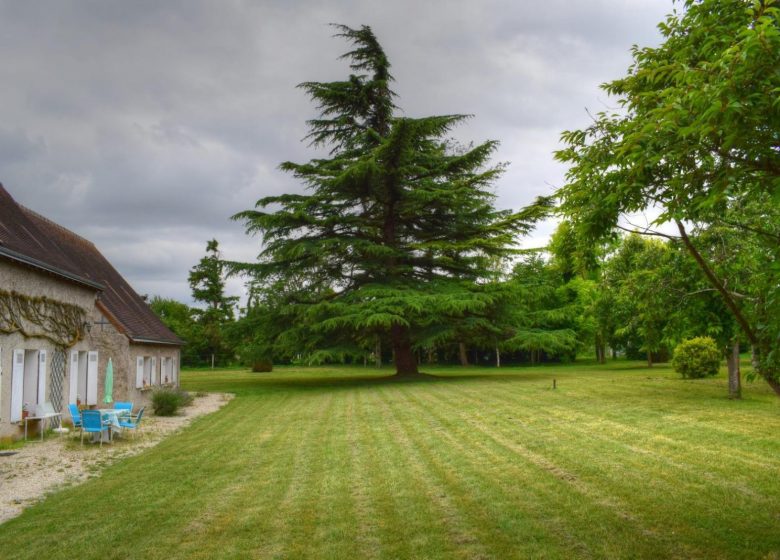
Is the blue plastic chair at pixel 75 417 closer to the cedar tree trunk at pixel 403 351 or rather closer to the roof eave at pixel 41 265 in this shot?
the roof eave at pixel 41 265

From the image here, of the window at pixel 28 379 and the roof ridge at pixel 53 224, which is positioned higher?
the roof ridge at pixel 53 224

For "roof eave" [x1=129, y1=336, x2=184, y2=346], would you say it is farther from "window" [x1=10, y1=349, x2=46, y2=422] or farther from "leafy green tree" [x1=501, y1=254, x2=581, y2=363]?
"leafy green tree" [x1=501, y1=254, x2=581, y2=363]

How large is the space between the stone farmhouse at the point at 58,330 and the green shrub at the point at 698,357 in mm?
21978

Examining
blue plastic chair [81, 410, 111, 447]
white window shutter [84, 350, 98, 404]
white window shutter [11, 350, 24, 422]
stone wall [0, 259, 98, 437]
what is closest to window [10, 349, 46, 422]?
white window shutter [11, 350, 24, 422]

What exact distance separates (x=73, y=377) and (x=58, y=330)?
1.82m

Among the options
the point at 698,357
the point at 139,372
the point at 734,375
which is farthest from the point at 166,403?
the point at 698,357

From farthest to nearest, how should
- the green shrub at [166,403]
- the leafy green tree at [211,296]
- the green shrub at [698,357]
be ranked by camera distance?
1. the leafy green tree at [211,296]
2. the green shrub at [698,357]
3. the green shrub at [166,403]

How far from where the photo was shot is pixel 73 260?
67.3ft

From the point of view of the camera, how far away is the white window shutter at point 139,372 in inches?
786

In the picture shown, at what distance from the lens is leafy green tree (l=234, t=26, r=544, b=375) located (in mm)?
27125

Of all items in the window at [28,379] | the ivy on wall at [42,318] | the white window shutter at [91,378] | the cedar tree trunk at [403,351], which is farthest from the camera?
the cedar tree trunk at [403,351]

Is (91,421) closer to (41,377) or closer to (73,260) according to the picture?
(41,377)

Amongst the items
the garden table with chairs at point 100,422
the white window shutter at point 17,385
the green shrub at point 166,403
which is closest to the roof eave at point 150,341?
the green shrub at point 166,403

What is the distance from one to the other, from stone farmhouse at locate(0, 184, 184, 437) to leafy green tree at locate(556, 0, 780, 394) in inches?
465
